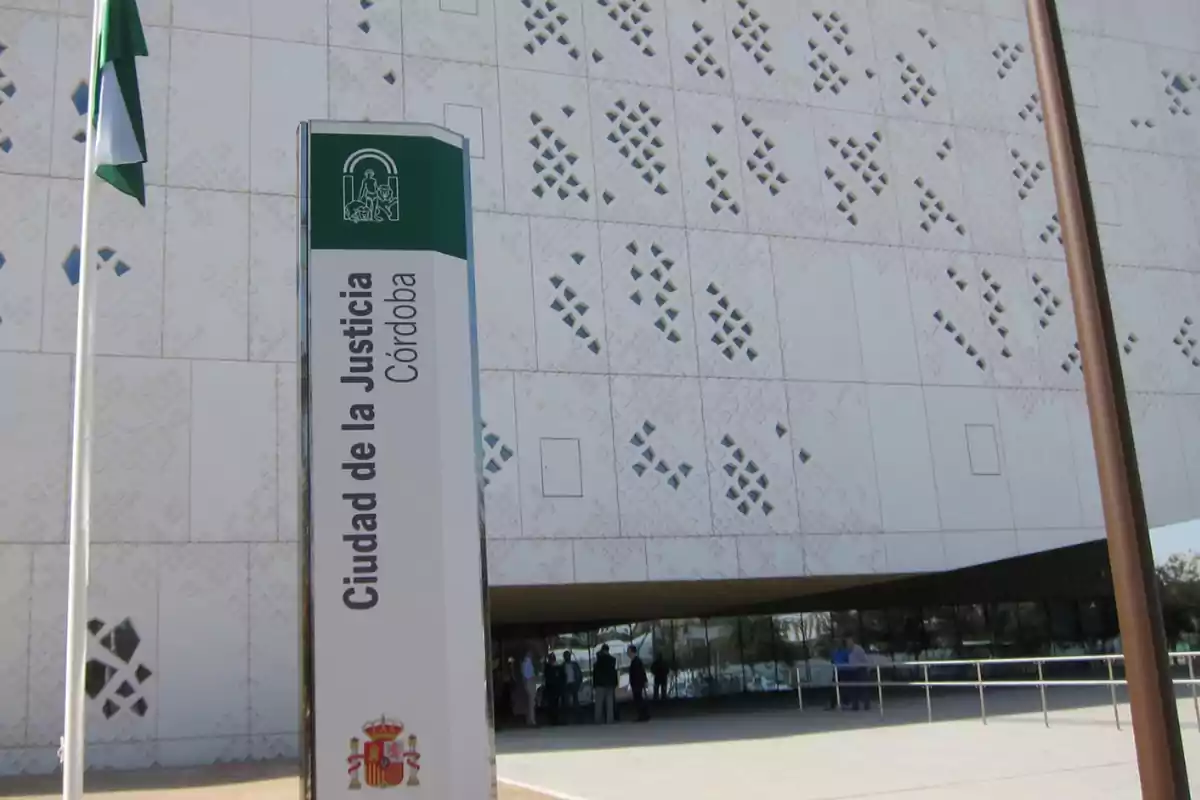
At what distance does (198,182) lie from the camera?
47.3 feet

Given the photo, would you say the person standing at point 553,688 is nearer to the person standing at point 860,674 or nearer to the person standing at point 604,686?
the person standing at point 604,686

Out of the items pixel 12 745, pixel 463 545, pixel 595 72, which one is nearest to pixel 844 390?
pixel 595 72

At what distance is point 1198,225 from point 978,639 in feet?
28.3

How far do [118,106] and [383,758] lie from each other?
425cm

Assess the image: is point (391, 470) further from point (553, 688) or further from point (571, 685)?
point (571, 685)

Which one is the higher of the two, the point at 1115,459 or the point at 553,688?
the point at 1115,459

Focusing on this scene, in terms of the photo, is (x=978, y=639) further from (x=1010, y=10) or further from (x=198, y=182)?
(x=198, y=182)

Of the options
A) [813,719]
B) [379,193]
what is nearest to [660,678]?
[813,719]

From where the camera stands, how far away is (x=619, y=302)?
1608cm

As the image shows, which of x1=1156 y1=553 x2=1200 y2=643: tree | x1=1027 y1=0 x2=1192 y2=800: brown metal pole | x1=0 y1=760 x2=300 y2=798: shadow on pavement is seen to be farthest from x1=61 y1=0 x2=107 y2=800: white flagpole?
x1=1156 y1=553 x2=1200 y2=643: tree

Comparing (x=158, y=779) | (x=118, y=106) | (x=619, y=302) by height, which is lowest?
(x=158, y=779)

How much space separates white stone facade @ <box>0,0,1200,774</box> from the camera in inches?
524

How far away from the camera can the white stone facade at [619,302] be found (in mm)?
13312

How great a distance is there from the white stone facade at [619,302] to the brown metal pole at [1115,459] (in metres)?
10.8
